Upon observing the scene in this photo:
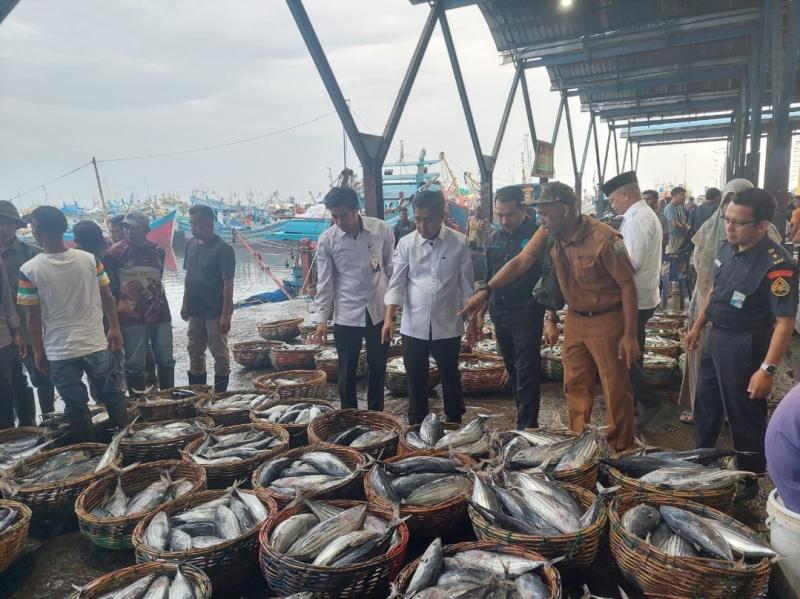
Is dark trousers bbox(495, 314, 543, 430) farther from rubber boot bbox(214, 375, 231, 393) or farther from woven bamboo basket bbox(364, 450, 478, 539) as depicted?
rubber boot bbox(214, 375, 231, 393)

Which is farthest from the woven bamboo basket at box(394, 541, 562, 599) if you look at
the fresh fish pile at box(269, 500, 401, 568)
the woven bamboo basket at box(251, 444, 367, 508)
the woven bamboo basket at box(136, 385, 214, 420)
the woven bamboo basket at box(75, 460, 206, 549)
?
the woven bamboo basket at box(136, 385, 214, 420)

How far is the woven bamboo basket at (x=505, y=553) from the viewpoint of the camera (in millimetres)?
2070

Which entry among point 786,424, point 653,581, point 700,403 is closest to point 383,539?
point 653,581

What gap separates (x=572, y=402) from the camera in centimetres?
395

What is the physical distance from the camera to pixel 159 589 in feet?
7.46

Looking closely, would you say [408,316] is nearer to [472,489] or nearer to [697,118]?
[472,489]

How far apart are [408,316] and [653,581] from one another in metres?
2.53

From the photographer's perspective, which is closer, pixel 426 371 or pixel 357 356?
pixel 426 371

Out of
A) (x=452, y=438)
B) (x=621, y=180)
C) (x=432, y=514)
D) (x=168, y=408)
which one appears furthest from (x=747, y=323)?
(x=168, y=408)

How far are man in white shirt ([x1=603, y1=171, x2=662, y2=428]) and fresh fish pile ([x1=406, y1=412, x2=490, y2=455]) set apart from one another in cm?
180

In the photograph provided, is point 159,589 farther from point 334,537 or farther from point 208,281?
point 208,281

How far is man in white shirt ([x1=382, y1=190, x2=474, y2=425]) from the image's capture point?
4.06 metres

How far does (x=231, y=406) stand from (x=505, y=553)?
328 centimetres

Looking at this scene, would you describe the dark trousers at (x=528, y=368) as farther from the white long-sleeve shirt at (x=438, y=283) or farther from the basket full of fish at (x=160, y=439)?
the basket full of fish at (x=160, y=439)
